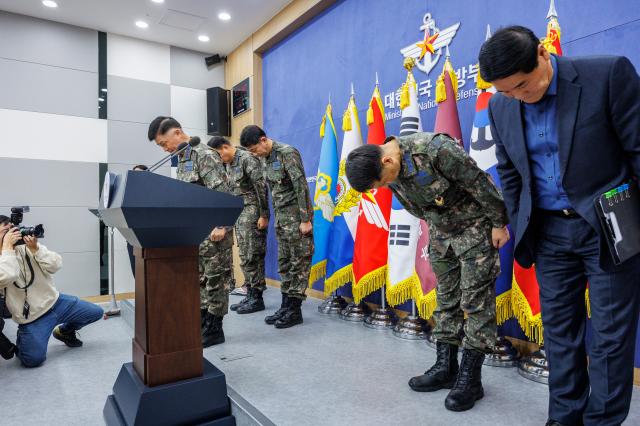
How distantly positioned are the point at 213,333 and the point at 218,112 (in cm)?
336

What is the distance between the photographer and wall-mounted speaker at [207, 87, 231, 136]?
5.09 m

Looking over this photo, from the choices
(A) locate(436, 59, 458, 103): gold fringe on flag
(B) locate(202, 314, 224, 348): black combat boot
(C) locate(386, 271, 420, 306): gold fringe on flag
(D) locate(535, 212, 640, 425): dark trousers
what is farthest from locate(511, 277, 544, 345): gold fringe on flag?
(B) locate(202, 314, 224, 348): black combat boot

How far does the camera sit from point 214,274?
2328 mm

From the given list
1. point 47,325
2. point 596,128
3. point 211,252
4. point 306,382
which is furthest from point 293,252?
point 596,128

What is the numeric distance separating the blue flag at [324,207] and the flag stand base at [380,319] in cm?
55

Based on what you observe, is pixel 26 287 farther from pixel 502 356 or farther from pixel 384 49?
pixel 384 49

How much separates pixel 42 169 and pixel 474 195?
4.43 metres

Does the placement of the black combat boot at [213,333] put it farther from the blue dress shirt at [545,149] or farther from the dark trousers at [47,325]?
the blue dress shirt at [545,149]

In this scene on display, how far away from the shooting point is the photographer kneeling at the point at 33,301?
2141 millimetres

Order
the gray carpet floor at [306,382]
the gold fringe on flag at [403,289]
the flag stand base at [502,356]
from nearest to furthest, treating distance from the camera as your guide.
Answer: the gray carpet floor at [306,382], the flag stand base at [502,356], the gold fringe on flag at [403,289]

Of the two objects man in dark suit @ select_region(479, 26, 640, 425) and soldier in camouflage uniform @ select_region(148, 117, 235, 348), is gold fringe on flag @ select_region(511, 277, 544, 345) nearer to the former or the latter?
man in dark suit @ select_region(479, 26, 640, 425)

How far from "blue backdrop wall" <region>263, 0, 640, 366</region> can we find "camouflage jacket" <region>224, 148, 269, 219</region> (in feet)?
2.24

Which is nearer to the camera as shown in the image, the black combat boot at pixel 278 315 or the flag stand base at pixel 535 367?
the flag stand base at pixel 535 367

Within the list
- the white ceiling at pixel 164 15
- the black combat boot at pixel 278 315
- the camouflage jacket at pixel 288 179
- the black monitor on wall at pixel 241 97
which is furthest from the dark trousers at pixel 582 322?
the black monitor on wall at pixel 241 97
